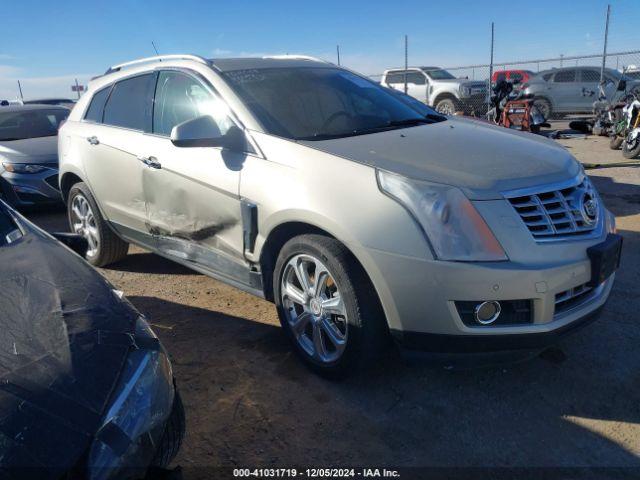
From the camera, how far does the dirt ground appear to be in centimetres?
242

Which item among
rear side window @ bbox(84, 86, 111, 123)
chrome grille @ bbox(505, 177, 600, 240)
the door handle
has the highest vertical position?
rear side window @ bbox(84, 86, 111, 123)

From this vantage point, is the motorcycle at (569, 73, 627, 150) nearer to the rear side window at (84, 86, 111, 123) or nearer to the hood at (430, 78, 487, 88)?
the hood at (430, 78, 487, 88)

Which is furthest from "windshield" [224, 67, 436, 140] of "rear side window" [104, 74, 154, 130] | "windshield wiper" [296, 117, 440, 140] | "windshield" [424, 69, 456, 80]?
"windshield" [424, 69, 456, 80]

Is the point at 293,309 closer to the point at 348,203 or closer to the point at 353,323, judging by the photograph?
the point at 353,323

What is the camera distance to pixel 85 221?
505 centimetres

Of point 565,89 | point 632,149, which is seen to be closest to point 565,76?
point 565,89

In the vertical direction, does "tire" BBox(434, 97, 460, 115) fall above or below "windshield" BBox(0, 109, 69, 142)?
below

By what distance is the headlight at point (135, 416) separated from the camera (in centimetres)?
155

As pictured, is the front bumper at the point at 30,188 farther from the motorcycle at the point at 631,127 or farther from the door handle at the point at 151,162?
the motorcycle at the point at 631,127

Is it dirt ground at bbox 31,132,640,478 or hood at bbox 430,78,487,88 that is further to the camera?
hood at bbox 430,78,487,88

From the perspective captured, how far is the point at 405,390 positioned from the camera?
9.54 ft

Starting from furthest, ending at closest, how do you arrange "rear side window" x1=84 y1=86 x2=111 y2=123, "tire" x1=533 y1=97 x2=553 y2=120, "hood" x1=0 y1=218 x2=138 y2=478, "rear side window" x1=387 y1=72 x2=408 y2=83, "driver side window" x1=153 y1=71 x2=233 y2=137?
1. "rear side window" x1=387 y1=72 x2=408 y2=83
2. "tire" x1=533 y1=97 x2=553 y2=120
3. "rear side window" x1=84 y1=86 x2=111 y2=123
4. "driver side window" x1=153 y1=71 x2=233 y2=137
5. "hood" x1=0 y1=218 x2=138 y2=478

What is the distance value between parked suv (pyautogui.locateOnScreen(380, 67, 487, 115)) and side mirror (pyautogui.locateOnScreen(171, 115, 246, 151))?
14.6 meters

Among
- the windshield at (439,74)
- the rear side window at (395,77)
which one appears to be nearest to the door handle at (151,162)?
the windshield at (439,74)
